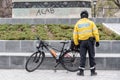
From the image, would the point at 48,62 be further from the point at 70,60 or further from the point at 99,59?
the point at 99,59

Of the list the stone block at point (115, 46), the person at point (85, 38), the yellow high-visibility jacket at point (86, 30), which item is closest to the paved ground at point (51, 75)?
the person at point (85, 38)

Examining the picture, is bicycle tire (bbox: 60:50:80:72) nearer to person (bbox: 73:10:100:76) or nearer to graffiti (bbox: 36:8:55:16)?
person (bbox: 73:10:100:76)

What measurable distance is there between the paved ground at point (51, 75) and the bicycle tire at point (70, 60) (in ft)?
0.62

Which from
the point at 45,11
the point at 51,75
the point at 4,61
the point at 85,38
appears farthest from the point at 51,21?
the point at 85,38

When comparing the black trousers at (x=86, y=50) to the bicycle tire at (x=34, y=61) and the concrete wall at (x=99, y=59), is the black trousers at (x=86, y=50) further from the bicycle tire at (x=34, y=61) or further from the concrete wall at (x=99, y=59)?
the bicycle tire at (x=34, y=61)

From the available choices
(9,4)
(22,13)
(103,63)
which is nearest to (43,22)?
(22,13)

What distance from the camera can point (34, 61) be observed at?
12.7 metres

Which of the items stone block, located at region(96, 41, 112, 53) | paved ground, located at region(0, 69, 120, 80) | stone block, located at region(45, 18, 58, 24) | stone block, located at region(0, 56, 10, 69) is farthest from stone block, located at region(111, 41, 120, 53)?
stone block, located at region(45, 18, 58, 24)

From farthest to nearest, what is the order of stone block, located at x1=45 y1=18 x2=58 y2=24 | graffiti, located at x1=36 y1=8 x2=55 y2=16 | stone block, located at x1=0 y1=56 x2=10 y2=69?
graffiti, located at x1=36 y1=8 x2=55 y2=16, stone block, located at x1=45 y1=18 x2=58 y2=24, stone block, located at x1=0 y1=56 x2=10 y2=69

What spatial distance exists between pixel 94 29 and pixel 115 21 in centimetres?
1048

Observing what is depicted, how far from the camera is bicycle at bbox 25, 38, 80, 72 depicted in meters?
12.6

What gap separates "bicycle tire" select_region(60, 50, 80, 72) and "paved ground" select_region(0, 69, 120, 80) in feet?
0.62

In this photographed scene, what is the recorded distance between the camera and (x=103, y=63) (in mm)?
13016

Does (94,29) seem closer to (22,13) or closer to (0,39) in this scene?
(0,39)
